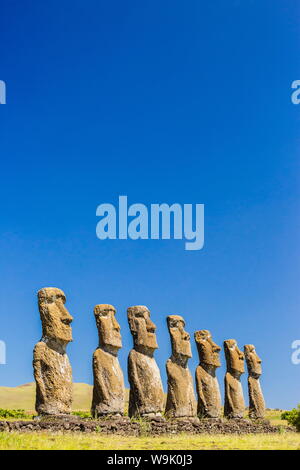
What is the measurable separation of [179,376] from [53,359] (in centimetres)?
759

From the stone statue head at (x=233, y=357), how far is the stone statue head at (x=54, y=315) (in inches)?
530

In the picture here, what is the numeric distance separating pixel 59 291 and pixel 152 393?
5616 millimetres

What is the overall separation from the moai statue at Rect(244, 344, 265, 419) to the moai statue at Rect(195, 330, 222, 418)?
5.11 meters

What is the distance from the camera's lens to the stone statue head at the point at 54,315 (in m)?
20.6

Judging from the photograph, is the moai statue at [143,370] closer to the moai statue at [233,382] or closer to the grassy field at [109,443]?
the grassy field at [109,443]

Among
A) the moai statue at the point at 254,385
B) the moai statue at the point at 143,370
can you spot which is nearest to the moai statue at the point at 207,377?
the moai statue at the point at 254,385

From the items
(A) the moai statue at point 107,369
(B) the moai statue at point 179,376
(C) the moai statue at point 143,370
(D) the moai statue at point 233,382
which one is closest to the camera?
(A) the moai statue at point 107,369

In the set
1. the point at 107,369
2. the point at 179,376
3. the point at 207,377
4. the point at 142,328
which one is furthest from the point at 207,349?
the point at 107,369

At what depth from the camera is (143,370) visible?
2416 centimetres

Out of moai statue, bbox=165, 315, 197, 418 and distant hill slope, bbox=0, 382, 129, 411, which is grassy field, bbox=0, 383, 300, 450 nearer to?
moai statue, bbox=165, 315, 197, 418
